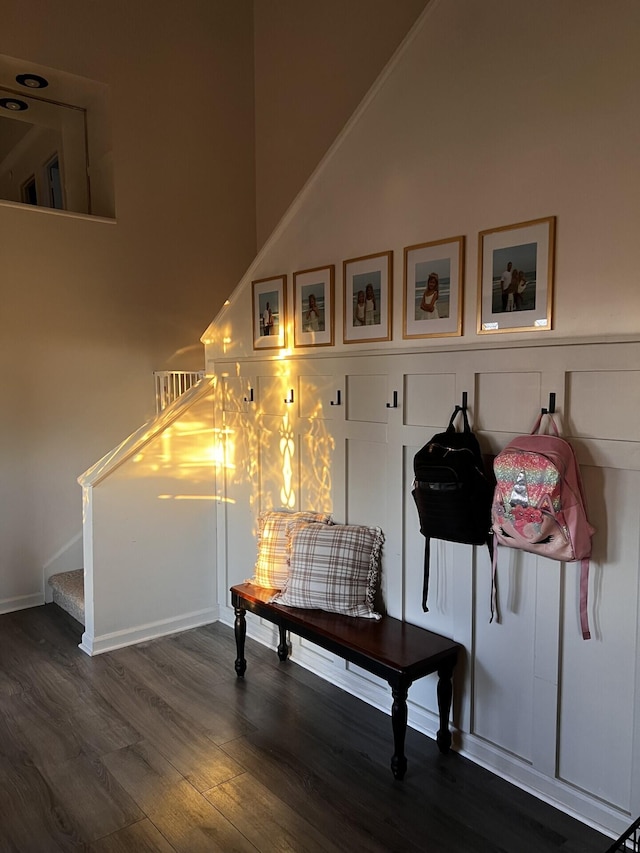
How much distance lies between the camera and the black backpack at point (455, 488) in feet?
7.64

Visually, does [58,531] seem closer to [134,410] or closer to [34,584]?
[34,584]

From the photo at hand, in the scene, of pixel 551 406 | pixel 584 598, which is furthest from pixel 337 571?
pixel 551 406

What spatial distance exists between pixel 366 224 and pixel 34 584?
328 centimetres

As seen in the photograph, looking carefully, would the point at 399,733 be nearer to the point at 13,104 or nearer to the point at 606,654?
the point at 606,654

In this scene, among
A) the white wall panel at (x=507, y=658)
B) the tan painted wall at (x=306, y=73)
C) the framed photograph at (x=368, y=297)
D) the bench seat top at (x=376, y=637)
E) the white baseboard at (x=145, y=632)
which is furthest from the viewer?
the tan painted wall at (x=306, y=73)

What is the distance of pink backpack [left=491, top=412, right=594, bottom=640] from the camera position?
2.05m

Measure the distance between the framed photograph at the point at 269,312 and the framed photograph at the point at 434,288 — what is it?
2.86ft

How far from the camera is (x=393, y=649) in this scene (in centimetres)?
255

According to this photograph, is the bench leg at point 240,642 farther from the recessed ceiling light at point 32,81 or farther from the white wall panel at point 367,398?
the recessed ceiling light at point 32,81

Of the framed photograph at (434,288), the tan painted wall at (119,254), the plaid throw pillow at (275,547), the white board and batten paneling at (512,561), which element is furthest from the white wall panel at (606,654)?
the tan painted wall at (119,254)

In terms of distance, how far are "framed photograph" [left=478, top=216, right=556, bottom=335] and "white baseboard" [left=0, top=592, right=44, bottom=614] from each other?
354cm

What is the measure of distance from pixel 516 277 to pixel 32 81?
3803 millimetres

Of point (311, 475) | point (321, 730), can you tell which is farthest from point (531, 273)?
point (321, 730)

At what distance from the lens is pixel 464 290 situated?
2477 mm
